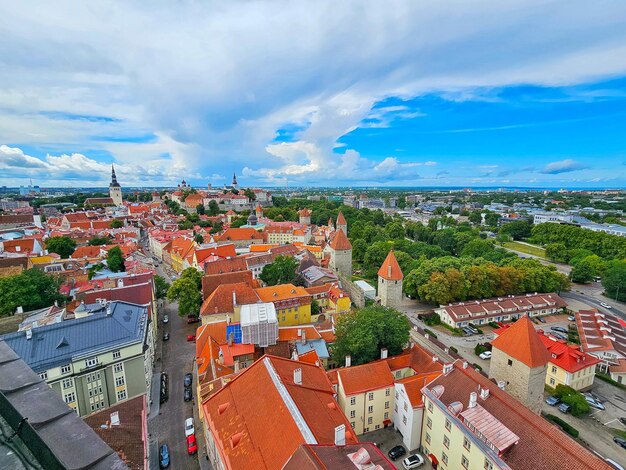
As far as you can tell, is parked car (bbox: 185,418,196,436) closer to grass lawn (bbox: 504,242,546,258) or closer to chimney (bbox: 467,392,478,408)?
chimney (bbox: 467,392,478,408)

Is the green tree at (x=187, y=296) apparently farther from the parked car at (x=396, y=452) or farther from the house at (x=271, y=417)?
the parked car at (x=396, y=452)

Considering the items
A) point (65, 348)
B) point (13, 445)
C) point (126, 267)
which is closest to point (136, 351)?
point (65, 348)

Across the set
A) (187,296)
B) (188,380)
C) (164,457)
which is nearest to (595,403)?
(164,457)

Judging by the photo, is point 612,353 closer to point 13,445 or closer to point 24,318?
point 13,445

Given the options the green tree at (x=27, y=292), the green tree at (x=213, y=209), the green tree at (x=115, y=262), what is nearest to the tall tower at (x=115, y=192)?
the green tree at (x=213, y=209)

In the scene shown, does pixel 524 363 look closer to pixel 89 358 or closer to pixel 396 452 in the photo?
pixel 396 452

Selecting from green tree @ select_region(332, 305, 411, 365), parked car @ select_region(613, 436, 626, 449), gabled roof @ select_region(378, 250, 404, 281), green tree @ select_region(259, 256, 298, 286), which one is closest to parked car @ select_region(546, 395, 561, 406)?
parked car @ select_region(613, 436, 626, 449)
